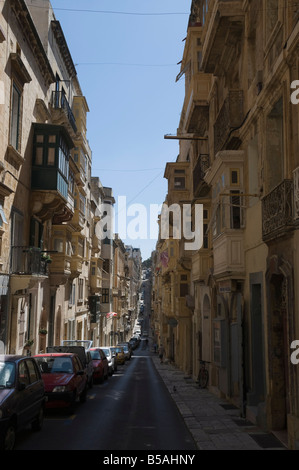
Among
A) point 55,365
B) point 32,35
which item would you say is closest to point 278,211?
point 55,365

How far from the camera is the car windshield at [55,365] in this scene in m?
14.8

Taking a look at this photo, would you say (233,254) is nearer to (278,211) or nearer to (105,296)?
(278,211)

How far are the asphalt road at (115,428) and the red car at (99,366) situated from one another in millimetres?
5436

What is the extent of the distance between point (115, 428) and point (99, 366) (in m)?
12.2

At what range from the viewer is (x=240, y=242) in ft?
46.5

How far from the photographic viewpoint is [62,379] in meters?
14.2

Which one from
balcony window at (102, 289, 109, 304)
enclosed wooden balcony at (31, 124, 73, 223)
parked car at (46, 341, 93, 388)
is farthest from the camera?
balcony window at (102, 289, 109, 304)

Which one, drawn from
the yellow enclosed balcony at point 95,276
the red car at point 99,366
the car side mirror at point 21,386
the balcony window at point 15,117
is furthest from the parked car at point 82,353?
the yellow enclosed balcony at point 95,276

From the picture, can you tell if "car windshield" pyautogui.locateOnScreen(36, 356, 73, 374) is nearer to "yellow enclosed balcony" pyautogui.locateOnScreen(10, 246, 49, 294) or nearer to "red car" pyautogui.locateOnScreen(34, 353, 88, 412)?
"red car" pyautogui.locateOnScreen(34, 353, 88, 412)

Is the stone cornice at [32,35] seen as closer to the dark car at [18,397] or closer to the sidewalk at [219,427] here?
the dark car at [18,397]

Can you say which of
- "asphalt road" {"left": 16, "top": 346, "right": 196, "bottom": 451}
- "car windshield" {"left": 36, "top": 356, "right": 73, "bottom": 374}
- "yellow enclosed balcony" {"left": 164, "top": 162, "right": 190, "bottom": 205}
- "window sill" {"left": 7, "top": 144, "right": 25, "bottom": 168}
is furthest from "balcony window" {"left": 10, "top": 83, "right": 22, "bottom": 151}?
"yellow enclosed balcony" {"left": 164, "top": 162, "right": 190, "bottom": 205}

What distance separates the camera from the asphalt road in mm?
9875

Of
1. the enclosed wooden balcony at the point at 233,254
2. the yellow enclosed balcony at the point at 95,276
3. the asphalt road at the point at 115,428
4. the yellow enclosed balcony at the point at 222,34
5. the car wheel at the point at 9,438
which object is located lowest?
the asphalt road at the point at 115,428

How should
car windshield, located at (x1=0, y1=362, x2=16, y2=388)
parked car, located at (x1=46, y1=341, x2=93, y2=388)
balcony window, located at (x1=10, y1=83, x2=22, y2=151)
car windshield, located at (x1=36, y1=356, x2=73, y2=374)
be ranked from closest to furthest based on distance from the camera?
car windshield, located at (x1=0, y1=362, x2=16, y2=388), car windshield, located at (x1=36, y1=356, x2=73, y2=374), balcony window, located at (x1=10, y1=83, x2=22, y2=151), parked car, located at (x1=46, y1=341, x2=93, y2=388)
